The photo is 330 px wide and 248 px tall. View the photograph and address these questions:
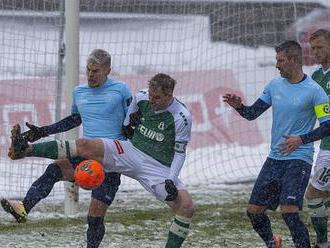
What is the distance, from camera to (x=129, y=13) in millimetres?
12008

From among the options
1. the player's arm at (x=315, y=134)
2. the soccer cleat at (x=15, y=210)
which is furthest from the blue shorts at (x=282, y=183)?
the soccer cleat at (x=15, y=210)

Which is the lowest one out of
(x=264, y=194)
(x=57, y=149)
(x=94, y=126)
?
(x=264, y=194)

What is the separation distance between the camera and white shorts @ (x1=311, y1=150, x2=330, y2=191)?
8352 millimetres

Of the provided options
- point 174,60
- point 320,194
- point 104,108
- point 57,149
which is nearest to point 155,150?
point 104,108

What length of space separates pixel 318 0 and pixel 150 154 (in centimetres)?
656

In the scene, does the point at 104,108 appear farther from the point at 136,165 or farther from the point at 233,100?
the point at 233,100

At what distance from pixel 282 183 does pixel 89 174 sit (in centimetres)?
151

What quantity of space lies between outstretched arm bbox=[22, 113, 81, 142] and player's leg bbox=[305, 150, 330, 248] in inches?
81.7

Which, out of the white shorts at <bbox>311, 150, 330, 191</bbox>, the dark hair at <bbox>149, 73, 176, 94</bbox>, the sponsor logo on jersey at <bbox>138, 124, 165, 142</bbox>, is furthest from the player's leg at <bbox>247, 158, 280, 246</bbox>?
the dark hair at <bbox>149, 73, 176, 94</bbox>

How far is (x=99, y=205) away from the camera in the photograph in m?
8.17

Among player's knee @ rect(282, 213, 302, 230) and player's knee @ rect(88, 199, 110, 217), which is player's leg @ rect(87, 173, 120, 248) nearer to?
player's knee @ rect(88, 199, 110, 217)

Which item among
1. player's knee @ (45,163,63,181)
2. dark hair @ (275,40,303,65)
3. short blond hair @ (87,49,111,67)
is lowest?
player's knee @ (45,163,63,181)

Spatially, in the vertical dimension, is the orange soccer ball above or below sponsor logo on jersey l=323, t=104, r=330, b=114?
below

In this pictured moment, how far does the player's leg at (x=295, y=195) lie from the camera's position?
25.2ft
